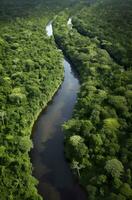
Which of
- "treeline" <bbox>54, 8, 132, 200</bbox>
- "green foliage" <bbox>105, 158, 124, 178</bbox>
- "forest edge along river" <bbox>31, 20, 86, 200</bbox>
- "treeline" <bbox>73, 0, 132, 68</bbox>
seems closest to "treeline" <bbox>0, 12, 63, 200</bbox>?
"forest edge along river" <bbox>31, 20, 86, 200</bbox>

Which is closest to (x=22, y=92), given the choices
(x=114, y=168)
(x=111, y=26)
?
(x=114, y=168)

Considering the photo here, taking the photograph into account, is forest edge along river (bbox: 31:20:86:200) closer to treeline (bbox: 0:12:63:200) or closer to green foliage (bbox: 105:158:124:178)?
treeline (bbox: 0:12:63:200)

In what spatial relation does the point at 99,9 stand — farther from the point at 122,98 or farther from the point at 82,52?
the point at 122,98

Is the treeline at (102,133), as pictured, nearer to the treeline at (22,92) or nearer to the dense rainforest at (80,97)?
the dense rainforest at (80,97)

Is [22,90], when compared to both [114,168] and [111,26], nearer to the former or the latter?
[114,168]

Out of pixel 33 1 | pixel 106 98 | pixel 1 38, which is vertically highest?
pixel 106 98

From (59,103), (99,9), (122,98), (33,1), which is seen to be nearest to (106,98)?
(122,98)

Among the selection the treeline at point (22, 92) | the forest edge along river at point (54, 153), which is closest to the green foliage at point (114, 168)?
the forest edge along river at point (54, 153)

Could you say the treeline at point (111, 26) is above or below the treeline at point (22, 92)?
below
